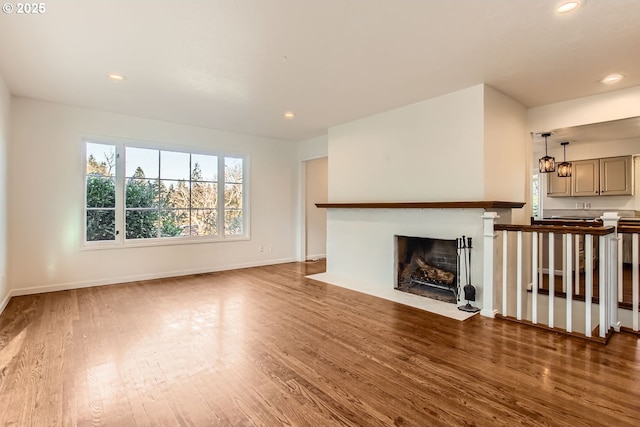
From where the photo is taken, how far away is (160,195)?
5.40 metres

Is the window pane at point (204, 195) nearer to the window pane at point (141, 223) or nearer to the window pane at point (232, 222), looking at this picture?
the window pane at point (232, 222)

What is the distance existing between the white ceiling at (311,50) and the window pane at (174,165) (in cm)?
118

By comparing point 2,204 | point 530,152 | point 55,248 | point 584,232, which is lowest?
point 55,248

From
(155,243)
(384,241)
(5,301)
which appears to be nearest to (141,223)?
(155,243)

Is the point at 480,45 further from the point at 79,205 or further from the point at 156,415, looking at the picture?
the point at 79,205

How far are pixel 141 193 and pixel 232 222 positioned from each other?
5.48 feet

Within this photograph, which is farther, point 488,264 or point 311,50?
point 488,264

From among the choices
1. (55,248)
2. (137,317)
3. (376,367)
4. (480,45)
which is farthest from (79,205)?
(480,45)

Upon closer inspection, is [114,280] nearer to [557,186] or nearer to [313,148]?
[313,148]

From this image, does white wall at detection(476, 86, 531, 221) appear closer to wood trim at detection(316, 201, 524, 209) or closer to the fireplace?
wood trim at detection(316, 201, 524, 209)

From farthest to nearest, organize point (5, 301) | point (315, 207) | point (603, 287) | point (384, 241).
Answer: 1. point (315, 207)
2. point (384, 241)
3. point (5, 301)
4. point (603, 287)

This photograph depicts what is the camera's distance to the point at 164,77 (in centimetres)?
353

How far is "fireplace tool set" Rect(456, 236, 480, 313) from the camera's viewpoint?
3.60 m

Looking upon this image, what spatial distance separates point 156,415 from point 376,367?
4.78 ft
